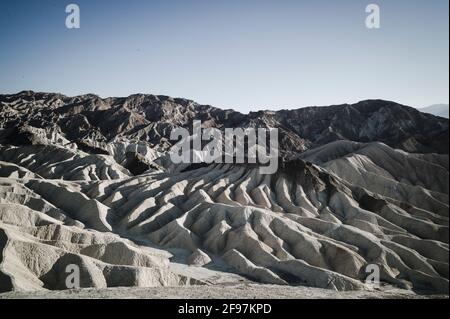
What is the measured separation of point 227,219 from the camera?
50906mm

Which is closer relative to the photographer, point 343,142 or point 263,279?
point 263,279

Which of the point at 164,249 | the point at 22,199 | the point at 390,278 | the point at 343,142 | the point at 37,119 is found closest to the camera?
the point at 390,278

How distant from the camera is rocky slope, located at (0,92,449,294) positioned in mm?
32125

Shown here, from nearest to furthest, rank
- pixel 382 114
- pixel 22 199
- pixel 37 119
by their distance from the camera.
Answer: pixel 22 199 → pixel 382 114 → pixel 37 119

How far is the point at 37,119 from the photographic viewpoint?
145m

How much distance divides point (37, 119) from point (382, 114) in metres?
122

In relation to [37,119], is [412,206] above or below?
below

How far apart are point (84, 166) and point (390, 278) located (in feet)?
203

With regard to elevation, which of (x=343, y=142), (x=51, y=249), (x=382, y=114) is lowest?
(x=51, y=249)

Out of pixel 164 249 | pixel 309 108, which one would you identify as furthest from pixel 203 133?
pixel 164 249

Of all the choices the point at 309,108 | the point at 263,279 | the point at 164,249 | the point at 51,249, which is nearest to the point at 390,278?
the point at 263,279

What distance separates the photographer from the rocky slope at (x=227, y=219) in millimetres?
32125

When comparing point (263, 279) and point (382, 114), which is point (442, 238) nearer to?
point (263, 279)
